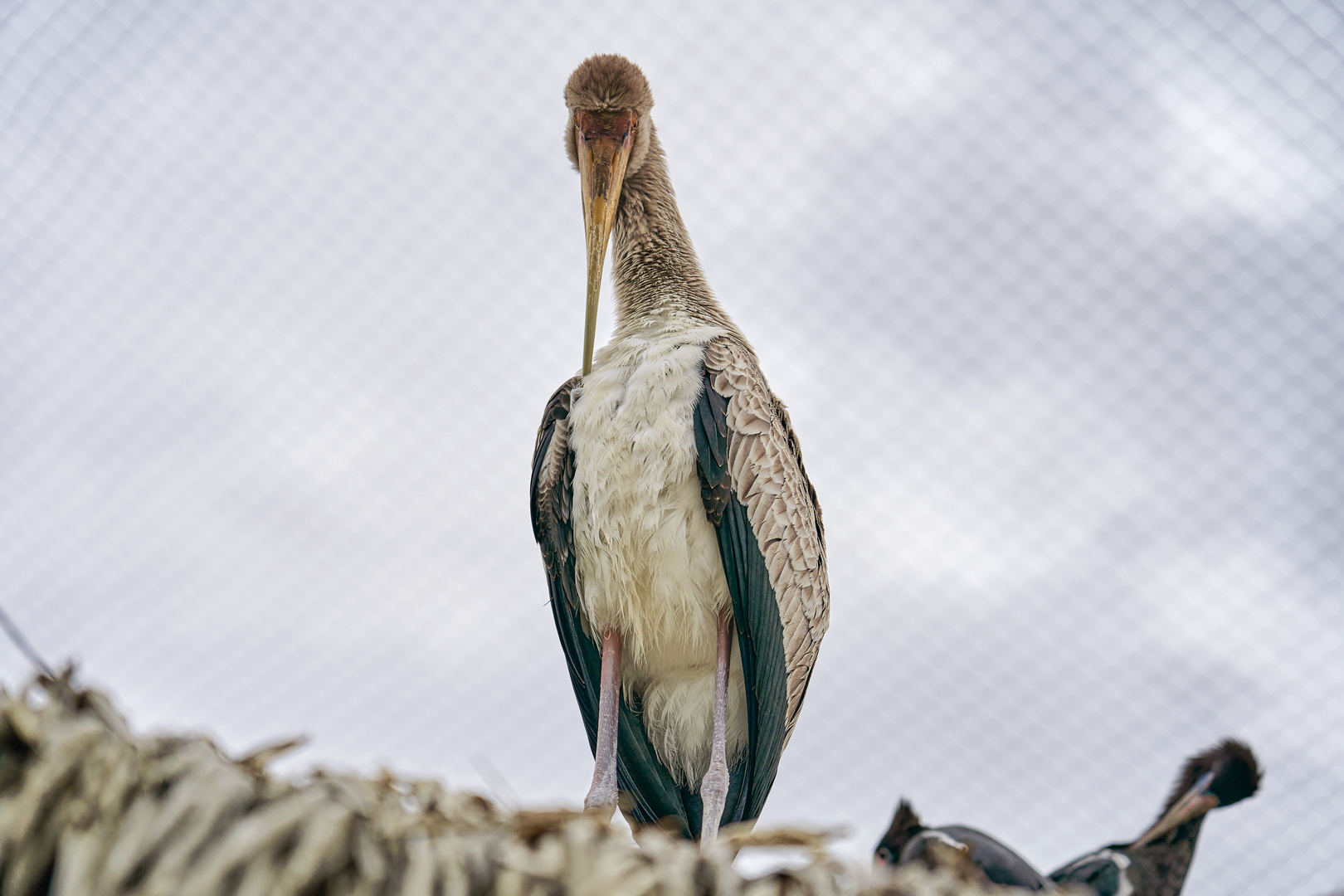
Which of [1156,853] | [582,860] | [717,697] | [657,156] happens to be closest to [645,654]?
[717,697]

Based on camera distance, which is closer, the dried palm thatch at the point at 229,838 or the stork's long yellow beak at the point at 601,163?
the dried palm thatch at the point at 229,838

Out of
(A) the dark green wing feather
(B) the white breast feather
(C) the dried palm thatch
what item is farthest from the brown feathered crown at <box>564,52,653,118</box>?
(C) the dried palm thatch

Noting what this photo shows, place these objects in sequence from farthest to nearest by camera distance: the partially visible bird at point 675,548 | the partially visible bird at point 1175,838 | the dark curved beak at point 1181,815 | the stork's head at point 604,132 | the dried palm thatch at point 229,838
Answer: the dark curved beak at point 1181,815
the partially visible bird at point 1175,838
the stork's head at point 604,132
the partially visible bird at point 675,548
the dried palm thatch at point 229,838

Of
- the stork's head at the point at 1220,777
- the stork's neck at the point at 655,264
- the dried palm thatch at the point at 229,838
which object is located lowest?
the dried palm thatch at the point at 229,838

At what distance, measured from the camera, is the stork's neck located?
239cm

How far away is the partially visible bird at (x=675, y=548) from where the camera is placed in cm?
210

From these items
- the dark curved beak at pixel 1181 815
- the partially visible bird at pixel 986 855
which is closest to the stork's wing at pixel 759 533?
the partially visible bird at pixel 986 855

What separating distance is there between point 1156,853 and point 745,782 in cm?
215

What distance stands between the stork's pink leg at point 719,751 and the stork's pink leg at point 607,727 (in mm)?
194

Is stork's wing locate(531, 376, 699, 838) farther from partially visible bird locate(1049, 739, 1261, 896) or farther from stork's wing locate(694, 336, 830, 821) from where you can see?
partially visible bird locate(1049, 739, 1261, 896)

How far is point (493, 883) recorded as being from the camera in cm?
64

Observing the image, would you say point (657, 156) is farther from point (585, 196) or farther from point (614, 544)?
point (614, 544)

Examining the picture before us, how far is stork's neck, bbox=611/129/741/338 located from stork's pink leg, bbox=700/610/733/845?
736mm

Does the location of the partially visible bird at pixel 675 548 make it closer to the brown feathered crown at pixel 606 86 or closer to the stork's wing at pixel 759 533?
the stork's wing at pixel 759 533
